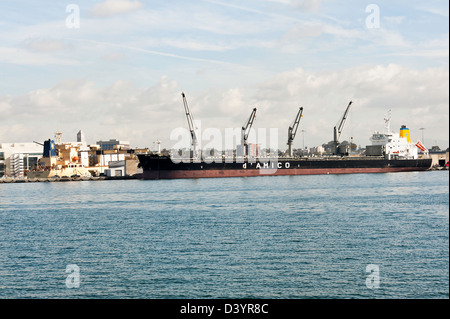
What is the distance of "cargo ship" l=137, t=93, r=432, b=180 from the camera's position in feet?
321

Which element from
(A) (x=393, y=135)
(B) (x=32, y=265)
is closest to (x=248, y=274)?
(B) (x=32, y=265)

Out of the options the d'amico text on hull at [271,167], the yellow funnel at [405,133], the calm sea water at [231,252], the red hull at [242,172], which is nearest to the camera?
the calm sea water at [231,252]

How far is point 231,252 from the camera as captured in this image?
24922 mm

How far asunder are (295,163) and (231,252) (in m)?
79.7

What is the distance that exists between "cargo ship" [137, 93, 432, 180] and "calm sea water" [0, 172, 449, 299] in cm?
5358

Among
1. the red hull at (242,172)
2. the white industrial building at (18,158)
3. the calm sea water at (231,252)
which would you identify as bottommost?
the calm sea water at (231,252)

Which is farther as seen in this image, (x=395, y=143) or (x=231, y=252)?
(x=395, y=143)

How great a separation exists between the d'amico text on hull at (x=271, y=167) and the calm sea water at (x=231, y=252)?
5307 centimetres

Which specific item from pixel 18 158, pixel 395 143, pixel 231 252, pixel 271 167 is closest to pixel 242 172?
pixel 271 167

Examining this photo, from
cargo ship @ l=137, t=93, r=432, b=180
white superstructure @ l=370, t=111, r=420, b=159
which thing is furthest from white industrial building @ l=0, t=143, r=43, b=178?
white superstructure @ l=370, t=111, r=420, b=159

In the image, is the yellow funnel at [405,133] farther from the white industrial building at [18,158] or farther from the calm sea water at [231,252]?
the white industrial building at [18,158]

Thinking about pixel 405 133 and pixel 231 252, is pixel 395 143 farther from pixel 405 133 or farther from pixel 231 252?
pixel 231 252

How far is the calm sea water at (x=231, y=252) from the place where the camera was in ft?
62.2

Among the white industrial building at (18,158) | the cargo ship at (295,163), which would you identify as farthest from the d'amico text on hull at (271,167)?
the white industrial building at (18,158)
